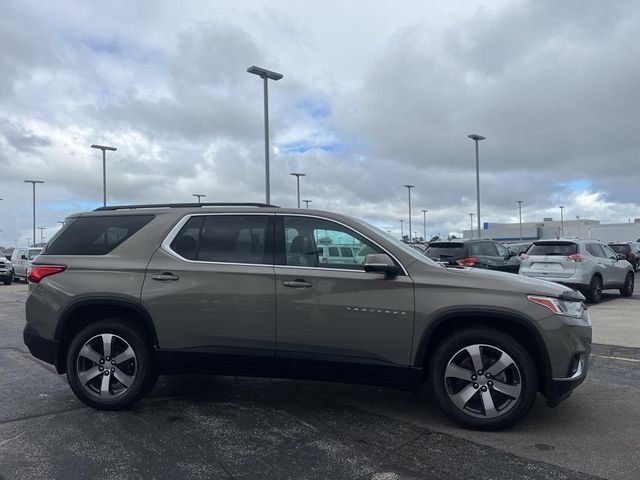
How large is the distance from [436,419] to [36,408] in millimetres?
3619

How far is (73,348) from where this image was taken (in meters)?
5.09

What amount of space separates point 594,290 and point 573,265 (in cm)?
90

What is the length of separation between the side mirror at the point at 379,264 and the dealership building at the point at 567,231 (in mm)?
58239

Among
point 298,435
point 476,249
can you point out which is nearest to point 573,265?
point 476,249

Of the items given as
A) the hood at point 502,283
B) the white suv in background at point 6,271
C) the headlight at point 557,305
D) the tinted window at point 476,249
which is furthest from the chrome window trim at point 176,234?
the white suv in background at point 6,271

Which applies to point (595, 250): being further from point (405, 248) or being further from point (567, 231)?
point (567, 231)

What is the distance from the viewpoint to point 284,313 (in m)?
4.70

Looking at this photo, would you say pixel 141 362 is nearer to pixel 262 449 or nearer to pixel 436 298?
pixel 262 449

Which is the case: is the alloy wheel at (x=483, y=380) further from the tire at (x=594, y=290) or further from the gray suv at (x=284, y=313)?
the tire at (x=594, y=290)

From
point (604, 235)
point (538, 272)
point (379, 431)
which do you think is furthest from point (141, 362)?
point (604, 235)

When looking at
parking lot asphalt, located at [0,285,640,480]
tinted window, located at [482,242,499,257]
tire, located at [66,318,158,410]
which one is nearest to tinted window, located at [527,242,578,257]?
tinted window, located at [482,242,499,257]

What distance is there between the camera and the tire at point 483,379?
4383 millimetres

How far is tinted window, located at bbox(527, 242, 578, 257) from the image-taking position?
44.4 ft

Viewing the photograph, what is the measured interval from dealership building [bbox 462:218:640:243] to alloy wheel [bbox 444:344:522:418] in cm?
5804
